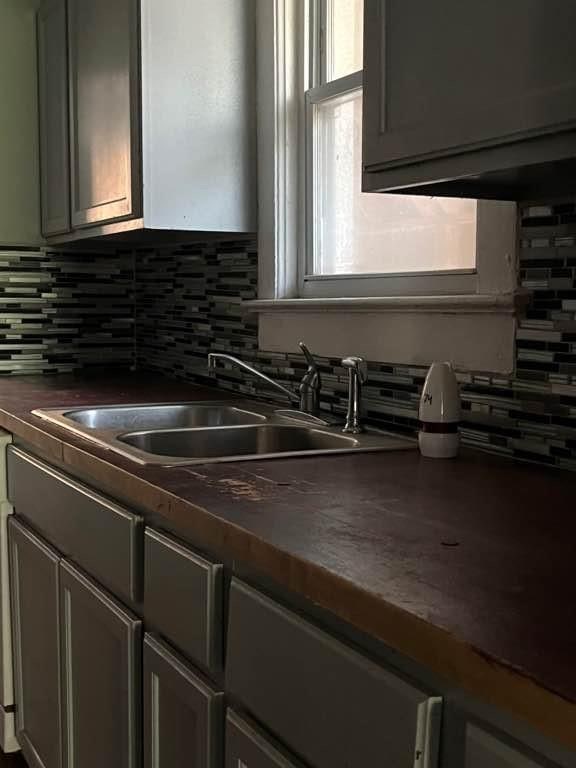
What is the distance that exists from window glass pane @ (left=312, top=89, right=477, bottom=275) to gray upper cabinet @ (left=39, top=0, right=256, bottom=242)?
244 mm

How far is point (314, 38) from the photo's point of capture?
98.0 inches

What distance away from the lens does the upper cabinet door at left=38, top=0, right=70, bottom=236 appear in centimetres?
306

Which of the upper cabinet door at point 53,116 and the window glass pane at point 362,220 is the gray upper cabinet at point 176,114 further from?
the upper cabinet door at point 53,116

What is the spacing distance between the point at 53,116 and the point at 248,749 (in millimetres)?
2544

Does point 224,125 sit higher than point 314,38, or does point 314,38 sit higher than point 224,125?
point 314,38

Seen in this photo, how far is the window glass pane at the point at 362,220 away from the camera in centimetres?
200

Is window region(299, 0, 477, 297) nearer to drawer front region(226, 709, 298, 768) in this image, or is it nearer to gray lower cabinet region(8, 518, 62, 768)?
gray lower cabinet region(8, 518, 62, 768)

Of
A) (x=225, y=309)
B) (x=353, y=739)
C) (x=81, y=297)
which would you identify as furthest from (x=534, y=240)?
(x=81, y=297)

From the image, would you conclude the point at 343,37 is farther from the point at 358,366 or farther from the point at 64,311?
the point at 64,311

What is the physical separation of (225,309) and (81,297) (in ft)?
2.94

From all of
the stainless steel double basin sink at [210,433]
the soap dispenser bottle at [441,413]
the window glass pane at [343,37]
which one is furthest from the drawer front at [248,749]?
the window glass pane at [343,37]

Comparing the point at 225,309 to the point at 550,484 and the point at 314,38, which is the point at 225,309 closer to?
the point at 314,38

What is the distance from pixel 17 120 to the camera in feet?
10.8

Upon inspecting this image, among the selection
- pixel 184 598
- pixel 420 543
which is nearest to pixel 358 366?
pixel 184 598
